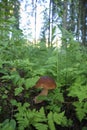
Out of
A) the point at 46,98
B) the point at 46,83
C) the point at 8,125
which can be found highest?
the point at 46,83

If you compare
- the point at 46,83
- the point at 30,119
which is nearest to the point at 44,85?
the point at 46,83

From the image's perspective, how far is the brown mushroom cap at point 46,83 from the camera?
6.35 ft

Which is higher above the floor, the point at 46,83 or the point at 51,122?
the point at 46,83

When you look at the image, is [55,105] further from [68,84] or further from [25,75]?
[25,75]

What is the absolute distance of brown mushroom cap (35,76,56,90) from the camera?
1.94 metres

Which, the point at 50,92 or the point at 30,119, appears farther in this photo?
the point at 50,92

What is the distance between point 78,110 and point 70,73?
0.42 m

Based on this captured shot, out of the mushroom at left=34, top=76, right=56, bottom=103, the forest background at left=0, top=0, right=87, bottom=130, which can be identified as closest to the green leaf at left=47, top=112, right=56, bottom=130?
the forest background at left=0, top=0, right=87, bottom=130

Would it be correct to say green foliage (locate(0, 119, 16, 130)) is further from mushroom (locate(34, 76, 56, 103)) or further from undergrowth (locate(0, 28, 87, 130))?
mushroom (locate(34, 76, 56, 103))

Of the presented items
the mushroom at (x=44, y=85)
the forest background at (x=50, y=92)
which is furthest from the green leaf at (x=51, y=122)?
the mushroom at (x=44, y=85)

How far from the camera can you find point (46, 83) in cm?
195

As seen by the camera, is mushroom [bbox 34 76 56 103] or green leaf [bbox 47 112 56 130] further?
mushroom [bbox 34 76 56 103]

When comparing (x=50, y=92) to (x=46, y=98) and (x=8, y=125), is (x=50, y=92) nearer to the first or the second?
(x=46, y=98)

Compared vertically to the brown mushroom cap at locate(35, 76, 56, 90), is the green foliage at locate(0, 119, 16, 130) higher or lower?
lower
